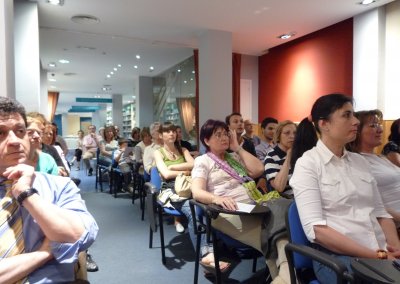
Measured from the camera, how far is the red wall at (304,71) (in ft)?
16.3

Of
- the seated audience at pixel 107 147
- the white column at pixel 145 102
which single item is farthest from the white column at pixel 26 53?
the white column at pixel 145 102

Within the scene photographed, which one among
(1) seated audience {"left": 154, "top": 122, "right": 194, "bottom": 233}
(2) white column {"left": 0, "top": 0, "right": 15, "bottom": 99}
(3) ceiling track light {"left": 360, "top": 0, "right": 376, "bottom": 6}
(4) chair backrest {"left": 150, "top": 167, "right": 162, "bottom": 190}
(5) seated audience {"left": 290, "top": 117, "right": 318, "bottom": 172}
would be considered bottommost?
(4) chair backrest {"left": 150, "top": 167, "right": 162, "bottom": 190}

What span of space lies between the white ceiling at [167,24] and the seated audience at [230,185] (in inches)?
100

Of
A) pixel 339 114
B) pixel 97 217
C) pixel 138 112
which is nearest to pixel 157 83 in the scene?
pixel 138 112

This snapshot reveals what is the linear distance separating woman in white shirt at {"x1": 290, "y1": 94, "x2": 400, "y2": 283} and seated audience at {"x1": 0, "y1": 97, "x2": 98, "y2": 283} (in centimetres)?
98

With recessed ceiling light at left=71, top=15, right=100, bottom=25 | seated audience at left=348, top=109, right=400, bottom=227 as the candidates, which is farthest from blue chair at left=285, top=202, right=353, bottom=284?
recessed ceiling light at left=71, top=15, right=100, bottom=25

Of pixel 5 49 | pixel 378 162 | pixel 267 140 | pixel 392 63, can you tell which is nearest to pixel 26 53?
pixel 5 49

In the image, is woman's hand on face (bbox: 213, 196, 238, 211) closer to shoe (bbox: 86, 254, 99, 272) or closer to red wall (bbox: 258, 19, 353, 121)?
shoe (bbox: 86, 254, 99, 272)

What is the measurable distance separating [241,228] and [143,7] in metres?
3.66

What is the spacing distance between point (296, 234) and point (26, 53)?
4166 millimetres

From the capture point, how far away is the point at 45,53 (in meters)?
7.02

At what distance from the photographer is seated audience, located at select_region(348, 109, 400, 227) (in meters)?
1.93

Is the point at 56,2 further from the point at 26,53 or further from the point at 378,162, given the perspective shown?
the point at 378,162

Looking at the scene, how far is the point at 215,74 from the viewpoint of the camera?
532 cm
